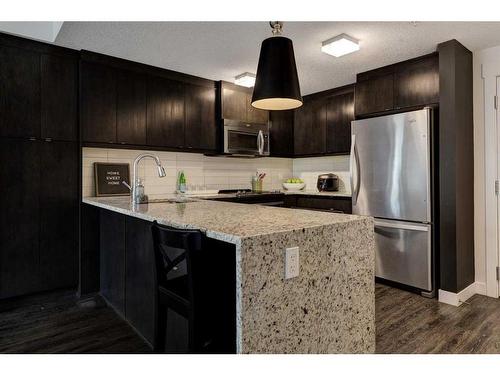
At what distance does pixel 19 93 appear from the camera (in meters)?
2.76

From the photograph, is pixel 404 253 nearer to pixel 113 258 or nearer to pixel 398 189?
pixel 398 189

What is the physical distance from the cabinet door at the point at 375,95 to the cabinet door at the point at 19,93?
3.23 m

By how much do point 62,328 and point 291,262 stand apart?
6.77ft

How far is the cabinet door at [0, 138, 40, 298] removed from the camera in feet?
8.82

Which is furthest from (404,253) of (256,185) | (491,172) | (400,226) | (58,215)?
(58,215)

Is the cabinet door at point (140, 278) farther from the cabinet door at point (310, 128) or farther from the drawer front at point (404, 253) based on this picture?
the cabinet door at point (310, 128)

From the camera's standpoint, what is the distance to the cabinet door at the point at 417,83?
3021 mm

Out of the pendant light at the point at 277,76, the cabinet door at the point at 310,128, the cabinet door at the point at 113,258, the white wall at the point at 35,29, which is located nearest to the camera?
the pendant light at the point at 277,76

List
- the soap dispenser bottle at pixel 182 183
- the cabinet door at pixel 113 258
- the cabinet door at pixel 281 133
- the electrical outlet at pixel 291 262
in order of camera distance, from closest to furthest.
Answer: the electrical outlet at pixel 291 262
the cabinet door at pixel 113 258
the soap dispenser bottle at pixel 182 183
the cabinet door at pixel 281 133

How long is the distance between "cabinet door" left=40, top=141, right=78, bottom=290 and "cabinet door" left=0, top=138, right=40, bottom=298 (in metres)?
0.05

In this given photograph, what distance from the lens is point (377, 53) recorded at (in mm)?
3090

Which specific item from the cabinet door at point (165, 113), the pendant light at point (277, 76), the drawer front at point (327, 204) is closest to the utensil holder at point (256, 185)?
the drawer front at point (327, 204)

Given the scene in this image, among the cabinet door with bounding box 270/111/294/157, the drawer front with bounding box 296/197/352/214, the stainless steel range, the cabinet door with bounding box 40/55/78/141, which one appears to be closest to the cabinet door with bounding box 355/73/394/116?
the drawer front with bounding box 296/197/352/214
